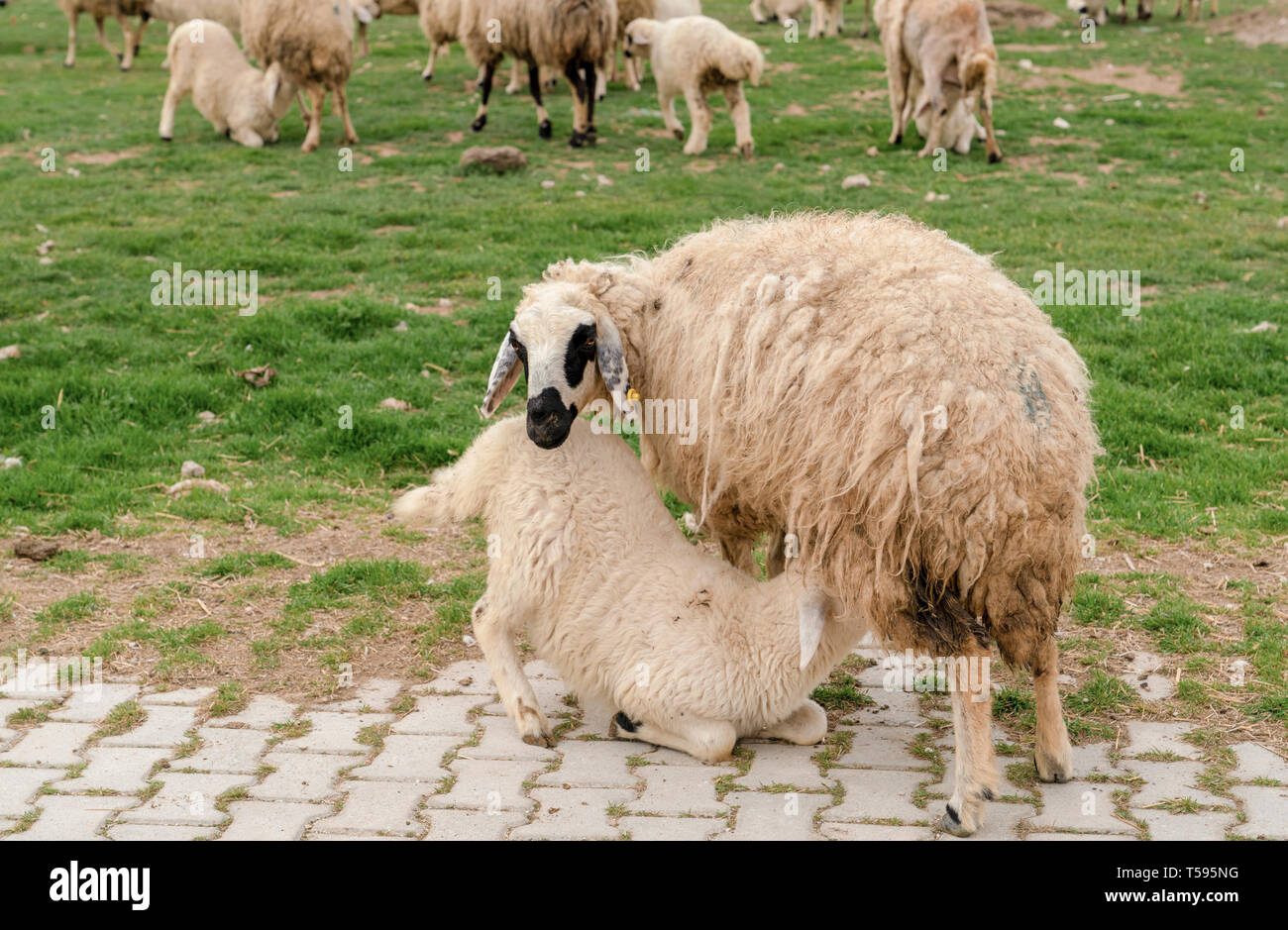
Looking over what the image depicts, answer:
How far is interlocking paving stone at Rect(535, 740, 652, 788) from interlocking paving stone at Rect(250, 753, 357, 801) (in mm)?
699

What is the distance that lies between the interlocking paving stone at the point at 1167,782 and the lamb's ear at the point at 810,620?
111cm

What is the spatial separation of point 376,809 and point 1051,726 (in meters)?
2.21

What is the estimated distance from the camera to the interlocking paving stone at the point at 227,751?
436cm

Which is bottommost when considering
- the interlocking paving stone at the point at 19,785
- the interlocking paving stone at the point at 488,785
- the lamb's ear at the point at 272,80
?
the interlocking paving stone at the point at 488,785

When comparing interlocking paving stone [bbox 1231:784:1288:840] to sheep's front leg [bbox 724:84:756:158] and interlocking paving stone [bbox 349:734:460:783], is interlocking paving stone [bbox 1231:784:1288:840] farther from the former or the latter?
sheep's front leg [bbox 724:84:756:158]

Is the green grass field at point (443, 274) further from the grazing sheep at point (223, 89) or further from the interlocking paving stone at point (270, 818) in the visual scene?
the interlocking paving stone at point (270, 818)

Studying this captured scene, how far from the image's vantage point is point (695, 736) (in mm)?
4410

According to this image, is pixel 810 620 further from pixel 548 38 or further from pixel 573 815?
pixel 548 38

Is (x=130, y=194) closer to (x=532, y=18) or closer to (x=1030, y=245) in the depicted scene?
(x=532, y=18)

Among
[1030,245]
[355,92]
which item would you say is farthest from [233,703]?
[355,92]

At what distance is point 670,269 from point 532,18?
29.9 ft

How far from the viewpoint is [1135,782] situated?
4.21 metres

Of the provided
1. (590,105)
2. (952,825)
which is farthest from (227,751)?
(590,105)

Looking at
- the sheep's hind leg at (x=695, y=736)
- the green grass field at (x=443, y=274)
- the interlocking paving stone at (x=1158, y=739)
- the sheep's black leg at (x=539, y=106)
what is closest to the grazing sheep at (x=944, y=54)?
the green grass field at (x=443, y=274)
